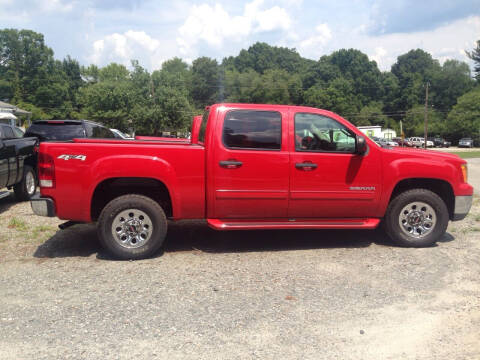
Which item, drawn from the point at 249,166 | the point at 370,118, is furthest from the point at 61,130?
the point at 370,118

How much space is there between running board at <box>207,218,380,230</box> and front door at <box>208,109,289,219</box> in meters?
0.08

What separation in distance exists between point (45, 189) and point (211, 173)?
198 cm

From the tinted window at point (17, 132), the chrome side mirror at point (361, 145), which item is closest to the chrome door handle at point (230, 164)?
the chrome side mirror at point (361, 145)

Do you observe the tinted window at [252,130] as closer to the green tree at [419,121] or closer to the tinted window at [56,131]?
the tinted window at [56,131]

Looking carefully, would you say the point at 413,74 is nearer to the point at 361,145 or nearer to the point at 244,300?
the point at 361,145

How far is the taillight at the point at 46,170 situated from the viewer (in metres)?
4.97

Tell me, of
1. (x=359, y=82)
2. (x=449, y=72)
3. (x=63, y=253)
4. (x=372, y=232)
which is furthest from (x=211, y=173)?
(x=359, y=82)

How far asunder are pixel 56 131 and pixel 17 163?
1.44 meters

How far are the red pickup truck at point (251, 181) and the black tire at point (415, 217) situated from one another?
0.04 ft

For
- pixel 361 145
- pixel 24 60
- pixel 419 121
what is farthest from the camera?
pixel 419 121

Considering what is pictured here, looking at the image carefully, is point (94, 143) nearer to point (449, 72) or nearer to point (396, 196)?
point (396, 196)

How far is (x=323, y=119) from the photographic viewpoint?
554cm

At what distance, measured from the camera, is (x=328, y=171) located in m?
5.43

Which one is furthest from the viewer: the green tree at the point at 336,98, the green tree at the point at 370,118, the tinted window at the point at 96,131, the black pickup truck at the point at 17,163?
the green tree at the point at 336,98
